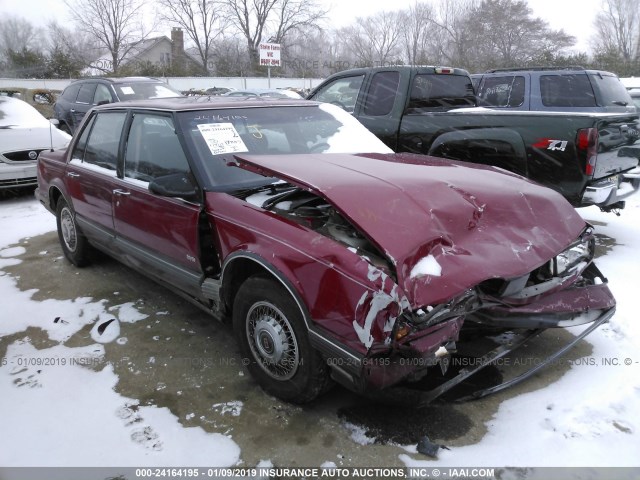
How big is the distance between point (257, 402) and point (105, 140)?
9.40 feet

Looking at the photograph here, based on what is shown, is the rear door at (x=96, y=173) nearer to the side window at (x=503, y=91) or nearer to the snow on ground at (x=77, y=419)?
the snow on ground at (x=77, y=419)

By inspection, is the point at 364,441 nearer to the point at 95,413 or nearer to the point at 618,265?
the point at 95,413

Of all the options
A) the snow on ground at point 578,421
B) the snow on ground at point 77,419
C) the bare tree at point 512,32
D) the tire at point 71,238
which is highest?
the bare tree at point 512,32

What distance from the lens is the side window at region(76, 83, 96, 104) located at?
1124 cm

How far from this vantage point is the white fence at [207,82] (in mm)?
31594

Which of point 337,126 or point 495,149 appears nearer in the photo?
point 337,126

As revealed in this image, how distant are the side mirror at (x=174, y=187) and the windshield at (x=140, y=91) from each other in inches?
314

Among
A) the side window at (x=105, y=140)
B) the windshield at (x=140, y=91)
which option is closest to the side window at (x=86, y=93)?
the windshield at (x=140, y=91)

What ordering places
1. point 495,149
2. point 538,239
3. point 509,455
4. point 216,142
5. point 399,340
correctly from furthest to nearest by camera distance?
point 495,149
point 216,142
point 538,239
point 509,455
point 399,340

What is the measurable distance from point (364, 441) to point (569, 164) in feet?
11.7

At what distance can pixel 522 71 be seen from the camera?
8.56m

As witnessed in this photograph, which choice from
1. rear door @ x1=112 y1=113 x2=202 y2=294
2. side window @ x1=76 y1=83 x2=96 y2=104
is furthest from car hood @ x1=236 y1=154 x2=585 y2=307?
side window @ x1=76 y1=83 x2=96 y2=104

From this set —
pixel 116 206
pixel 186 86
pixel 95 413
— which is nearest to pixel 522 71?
pixel 116 206

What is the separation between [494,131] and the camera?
16.9 ft
